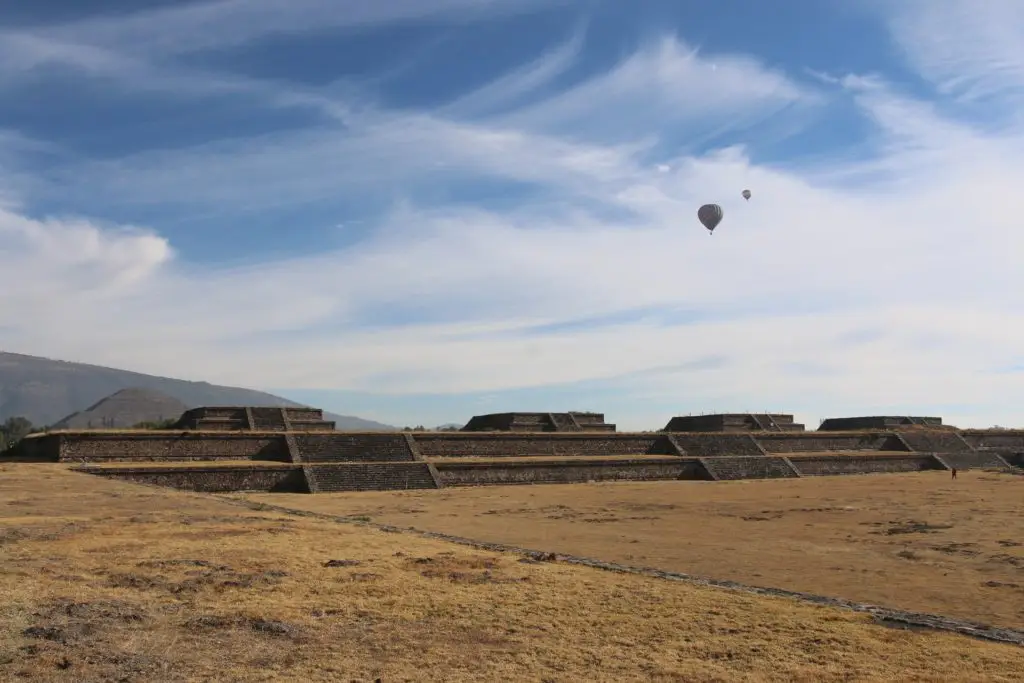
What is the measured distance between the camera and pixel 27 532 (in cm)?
1240

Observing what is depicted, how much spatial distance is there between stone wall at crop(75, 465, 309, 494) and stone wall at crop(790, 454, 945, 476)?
25.9 metres

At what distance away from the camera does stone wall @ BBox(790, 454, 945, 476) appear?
40.7 m

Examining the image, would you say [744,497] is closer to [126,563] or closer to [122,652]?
[126,563]

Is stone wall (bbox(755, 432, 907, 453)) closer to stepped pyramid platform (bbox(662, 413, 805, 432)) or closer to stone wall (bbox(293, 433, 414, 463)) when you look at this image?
stepped pyramid platform (bbox(662, 413, 805, 432))

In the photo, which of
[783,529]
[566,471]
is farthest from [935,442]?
[783,529]

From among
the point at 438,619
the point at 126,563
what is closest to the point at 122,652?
the point at 438,619

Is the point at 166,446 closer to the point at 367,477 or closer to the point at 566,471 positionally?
the point at 367,477

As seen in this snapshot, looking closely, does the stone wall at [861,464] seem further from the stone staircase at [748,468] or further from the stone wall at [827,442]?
the stone wall at [827,442]

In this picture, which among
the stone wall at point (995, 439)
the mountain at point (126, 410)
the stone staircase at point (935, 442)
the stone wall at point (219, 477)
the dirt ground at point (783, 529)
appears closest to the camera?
the dirt ground at point (783, 529)

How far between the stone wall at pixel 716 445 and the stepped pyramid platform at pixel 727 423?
18.1ft

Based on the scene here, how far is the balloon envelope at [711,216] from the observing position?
37.5 metres

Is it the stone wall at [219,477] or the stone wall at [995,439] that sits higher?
the stone wall at [995,439]

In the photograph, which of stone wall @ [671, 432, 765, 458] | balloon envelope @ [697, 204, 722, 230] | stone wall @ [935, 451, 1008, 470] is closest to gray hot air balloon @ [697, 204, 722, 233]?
balloon envelope @ [697, 204, 722, 230]

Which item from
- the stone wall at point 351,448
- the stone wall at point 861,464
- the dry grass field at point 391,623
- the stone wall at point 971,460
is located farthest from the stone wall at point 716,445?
the dry grass field at point 391,623
